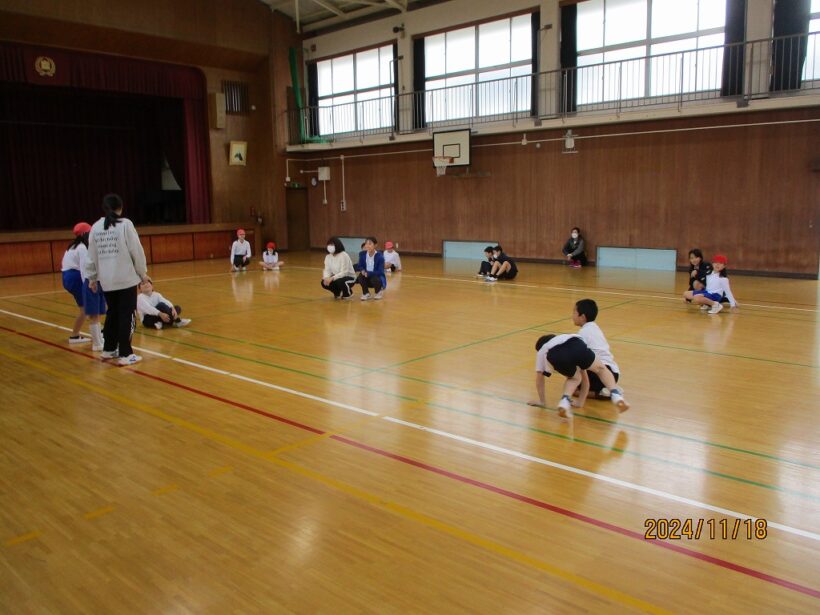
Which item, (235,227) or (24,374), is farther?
(235,227)

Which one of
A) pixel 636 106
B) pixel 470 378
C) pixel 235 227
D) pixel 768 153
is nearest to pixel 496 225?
pixel 636 106

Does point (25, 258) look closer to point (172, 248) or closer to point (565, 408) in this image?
point (172, 248)

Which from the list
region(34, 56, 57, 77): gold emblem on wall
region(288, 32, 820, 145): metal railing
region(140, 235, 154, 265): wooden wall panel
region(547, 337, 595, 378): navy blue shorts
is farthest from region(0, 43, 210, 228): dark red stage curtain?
region(547, 337, 595, 378): navy blue shorts

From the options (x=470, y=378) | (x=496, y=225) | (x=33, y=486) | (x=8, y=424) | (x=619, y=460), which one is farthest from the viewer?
(x=496, y=225)

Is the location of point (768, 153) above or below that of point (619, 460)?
above

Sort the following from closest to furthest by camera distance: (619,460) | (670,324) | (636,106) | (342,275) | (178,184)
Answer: (619,460)
(670,324)
(342,275)
(636,106)
(178,184)

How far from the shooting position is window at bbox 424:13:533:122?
56.1 feet

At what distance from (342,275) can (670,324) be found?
5.10 metres

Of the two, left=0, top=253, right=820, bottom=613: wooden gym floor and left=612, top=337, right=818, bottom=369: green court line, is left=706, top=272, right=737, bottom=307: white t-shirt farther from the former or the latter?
left=612, top=337, right=818, bottom=369: green court line

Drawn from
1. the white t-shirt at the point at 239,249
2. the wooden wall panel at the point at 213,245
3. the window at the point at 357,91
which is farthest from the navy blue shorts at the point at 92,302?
the window at the point at 357,91

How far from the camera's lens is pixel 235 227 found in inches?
813

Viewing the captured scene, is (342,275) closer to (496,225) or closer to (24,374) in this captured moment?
(24,374)

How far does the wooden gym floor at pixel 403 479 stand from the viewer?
2830mm

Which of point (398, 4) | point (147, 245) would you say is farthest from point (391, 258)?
point (398, 4)
